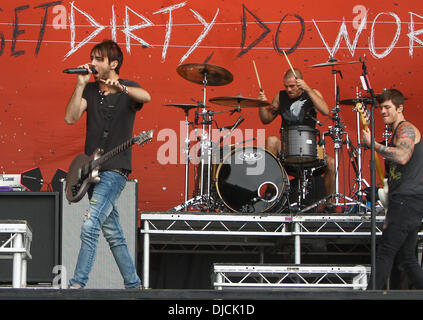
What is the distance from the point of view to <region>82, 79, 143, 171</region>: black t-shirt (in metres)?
4.92

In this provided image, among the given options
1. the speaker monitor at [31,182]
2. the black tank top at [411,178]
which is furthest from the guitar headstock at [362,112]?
the speaker monitor at [31,182]

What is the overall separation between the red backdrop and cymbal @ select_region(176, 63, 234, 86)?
0.78 metres

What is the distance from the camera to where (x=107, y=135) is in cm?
491

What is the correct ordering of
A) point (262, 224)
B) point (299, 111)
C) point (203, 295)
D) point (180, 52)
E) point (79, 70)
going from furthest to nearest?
1. point (180, 52)
2. point (299, 111)
3. point (262, 224)
4. point (79, 70)
5. point (203, 295)

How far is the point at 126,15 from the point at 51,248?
10.2 feet

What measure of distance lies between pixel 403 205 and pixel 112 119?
2.15m

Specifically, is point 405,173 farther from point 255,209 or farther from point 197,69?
point 197,69

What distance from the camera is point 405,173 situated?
524 cm

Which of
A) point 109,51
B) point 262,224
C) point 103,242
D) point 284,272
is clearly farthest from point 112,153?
point 262,224

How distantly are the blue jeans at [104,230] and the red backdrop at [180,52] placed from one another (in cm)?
282

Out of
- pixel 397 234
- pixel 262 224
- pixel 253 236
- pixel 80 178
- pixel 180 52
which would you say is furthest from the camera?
pixel 180 52

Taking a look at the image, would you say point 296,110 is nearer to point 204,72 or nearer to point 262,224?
point 204,72

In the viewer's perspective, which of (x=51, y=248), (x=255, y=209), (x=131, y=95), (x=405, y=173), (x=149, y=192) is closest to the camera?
(x=131, y=95)

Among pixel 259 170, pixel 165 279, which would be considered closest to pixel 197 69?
pixel 259 170
